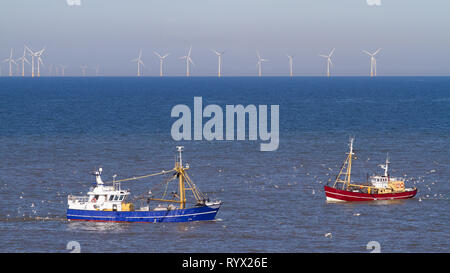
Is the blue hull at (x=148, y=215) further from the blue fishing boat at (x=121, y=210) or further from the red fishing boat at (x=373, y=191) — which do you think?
the red fishing boat at (x=373, y=191)

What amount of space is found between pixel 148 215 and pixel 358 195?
1162 inches

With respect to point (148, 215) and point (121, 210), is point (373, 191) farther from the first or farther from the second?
point (121, 210)

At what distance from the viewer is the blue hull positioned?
8106 cm

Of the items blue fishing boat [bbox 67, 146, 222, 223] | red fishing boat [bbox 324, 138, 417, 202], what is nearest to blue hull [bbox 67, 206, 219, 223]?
blue fishing boat [bbox 67, 146, 222, 223]

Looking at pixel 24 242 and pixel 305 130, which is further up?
pixel 305 130

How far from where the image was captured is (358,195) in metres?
95.0

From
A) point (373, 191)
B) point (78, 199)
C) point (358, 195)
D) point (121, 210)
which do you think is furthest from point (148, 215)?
point (373, 191)

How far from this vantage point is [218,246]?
7200cm

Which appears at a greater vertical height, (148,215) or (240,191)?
(240,191)

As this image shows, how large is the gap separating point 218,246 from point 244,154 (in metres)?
67.8

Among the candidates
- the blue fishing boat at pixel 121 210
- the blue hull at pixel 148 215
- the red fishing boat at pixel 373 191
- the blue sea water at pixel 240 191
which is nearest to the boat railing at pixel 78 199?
the blue fishing boat at pixel 121 210

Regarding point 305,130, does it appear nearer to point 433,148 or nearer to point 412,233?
point 433,148

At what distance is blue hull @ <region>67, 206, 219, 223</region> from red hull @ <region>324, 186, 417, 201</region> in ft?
62.5
